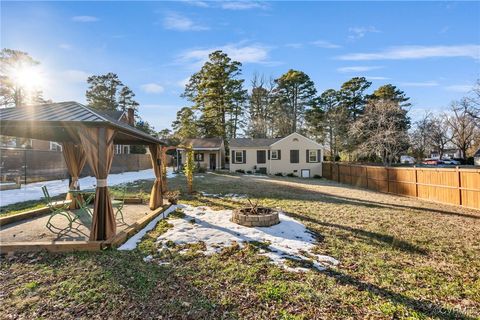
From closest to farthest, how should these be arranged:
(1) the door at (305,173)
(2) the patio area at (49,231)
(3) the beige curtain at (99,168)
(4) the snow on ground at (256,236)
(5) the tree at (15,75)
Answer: (4) the snow on ground at (256,236) → (3) the beige curtain at (99,168) → (2) the patio area at (49,231) → (5) the tree at (15,75) → (1) the door at (305,173)

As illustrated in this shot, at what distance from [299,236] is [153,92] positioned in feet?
73.3

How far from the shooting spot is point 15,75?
2130 cm

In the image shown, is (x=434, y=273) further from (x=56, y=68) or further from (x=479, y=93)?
(x=479, y=93)

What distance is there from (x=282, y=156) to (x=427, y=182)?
1352 centimetres

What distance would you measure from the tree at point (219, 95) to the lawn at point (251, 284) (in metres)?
27.5

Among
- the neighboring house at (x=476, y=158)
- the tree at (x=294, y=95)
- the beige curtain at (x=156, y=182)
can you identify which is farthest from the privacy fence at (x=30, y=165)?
the neighboring house at (x=476, y=158)

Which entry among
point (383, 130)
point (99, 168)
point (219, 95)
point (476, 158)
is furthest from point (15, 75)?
point (476, 158)

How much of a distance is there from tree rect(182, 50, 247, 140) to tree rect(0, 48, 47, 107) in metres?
17.2

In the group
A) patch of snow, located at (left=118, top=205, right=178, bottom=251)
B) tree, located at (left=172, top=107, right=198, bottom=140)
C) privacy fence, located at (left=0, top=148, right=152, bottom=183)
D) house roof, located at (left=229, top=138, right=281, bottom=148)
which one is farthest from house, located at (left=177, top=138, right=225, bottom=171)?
patch of snow, located at (left=118, top=205, right=178, bottom=251)

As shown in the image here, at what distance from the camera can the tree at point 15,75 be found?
816 inches

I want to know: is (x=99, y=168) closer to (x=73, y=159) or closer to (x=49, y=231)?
(x=49, y=231)

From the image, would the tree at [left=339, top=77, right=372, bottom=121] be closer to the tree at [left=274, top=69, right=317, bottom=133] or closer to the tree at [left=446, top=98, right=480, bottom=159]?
the tree at [left=274, top=69, right=317, bottom=133]

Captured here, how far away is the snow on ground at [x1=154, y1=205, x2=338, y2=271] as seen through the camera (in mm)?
4195

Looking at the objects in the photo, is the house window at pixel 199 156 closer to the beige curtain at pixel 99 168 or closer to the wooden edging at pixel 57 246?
the beige curtain at pixel 99 168
